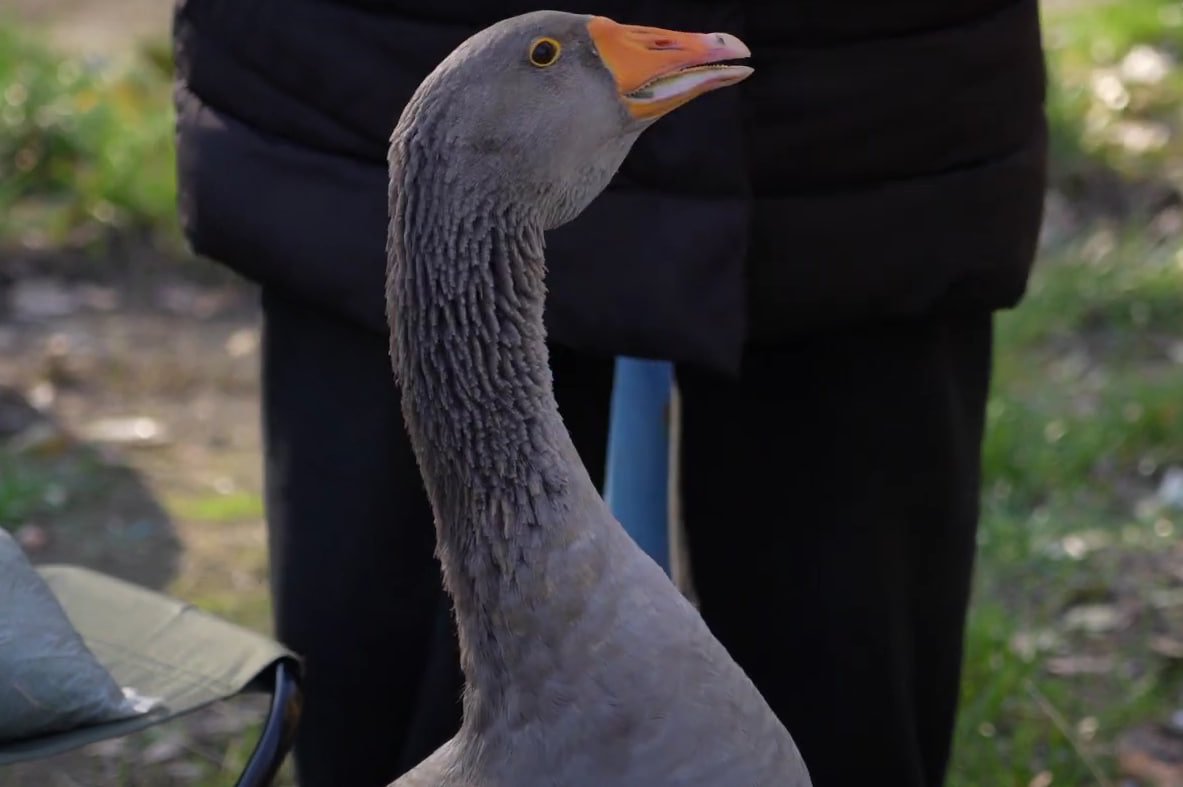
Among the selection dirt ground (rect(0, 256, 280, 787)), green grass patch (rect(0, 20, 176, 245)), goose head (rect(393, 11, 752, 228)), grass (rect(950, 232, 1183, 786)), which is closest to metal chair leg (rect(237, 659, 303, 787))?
goose head (rect(393, 11, 752, 228))

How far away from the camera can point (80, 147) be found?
18.1 feet

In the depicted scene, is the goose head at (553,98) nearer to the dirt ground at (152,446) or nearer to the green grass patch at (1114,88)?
the dirt ground at (152,446)

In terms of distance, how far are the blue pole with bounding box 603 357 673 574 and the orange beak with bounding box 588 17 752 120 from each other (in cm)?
53

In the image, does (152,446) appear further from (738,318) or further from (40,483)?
(738,318)

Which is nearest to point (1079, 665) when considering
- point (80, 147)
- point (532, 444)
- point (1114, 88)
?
point (532, 444)

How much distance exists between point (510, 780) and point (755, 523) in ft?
2.08

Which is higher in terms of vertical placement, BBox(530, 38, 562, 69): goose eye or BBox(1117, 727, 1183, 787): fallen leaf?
BBox(530, 38, 562, 69): goose eye

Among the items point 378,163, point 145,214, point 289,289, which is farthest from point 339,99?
point 145,214

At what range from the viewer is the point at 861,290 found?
188cm

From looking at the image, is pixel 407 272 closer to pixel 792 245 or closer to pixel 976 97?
pixel 792 245

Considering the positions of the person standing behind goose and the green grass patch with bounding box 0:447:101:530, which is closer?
the person standing behind goose

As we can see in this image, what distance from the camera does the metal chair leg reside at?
191cm

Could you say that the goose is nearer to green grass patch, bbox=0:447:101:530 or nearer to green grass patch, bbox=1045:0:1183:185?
green grass patch, bbox=0:447:101:530

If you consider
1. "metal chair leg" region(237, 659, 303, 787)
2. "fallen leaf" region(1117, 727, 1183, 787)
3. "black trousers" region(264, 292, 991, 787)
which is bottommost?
"fallen leaf" region(1117, 727, 1183, 787)
